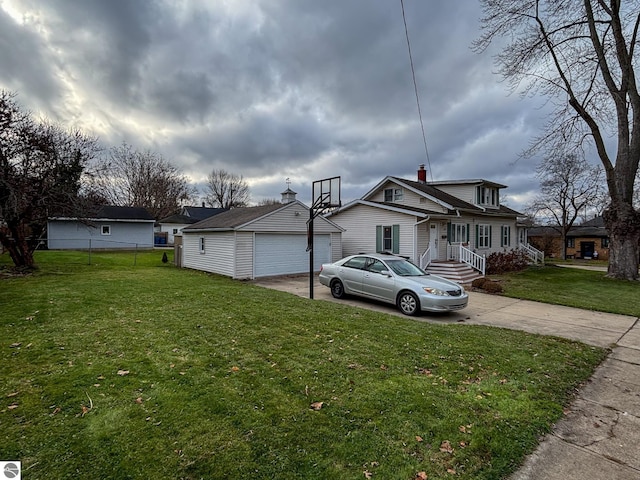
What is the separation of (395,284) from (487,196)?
17.2 meters

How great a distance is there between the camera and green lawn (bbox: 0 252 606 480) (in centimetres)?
247

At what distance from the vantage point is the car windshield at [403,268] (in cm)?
897

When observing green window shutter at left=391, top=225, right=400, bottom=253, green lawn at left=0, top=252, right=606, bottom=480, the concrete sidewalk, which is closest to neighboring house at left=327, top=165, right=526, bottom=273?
green window shutter at left=391, top=225, right=400, bottom=253

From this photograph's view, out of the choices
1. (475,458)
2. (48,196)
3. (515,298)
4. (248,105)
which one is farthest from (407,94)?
(48,196)

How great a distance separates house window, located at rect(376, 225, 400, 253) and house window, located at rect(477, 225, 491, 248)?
6.77m

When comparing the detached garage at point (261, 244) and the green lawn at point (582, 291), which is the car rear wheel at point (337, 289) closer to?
the detached garage at point (261, 244)

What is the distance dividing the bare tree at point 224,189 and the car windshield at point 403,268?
154ft

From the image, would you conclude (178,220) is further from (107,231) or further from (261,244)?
(261,244)

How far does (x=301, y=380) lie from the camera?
3840mm

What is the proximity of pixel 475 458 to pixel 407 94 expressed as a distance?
488 inches

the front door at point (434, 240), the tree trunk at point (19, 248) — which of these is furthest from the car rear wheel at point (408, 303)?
the tree trunk at point (19, 248)

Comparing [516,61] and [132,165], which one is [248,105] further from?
[132,165]

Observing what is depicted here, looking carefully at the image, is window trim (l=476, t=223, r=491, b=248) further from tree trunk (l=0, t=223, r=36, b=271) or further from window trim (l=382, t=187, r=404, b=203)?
tree trunk (l=0, t=223, r=36, b=271)

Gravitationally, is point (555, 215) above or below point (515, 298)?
above
